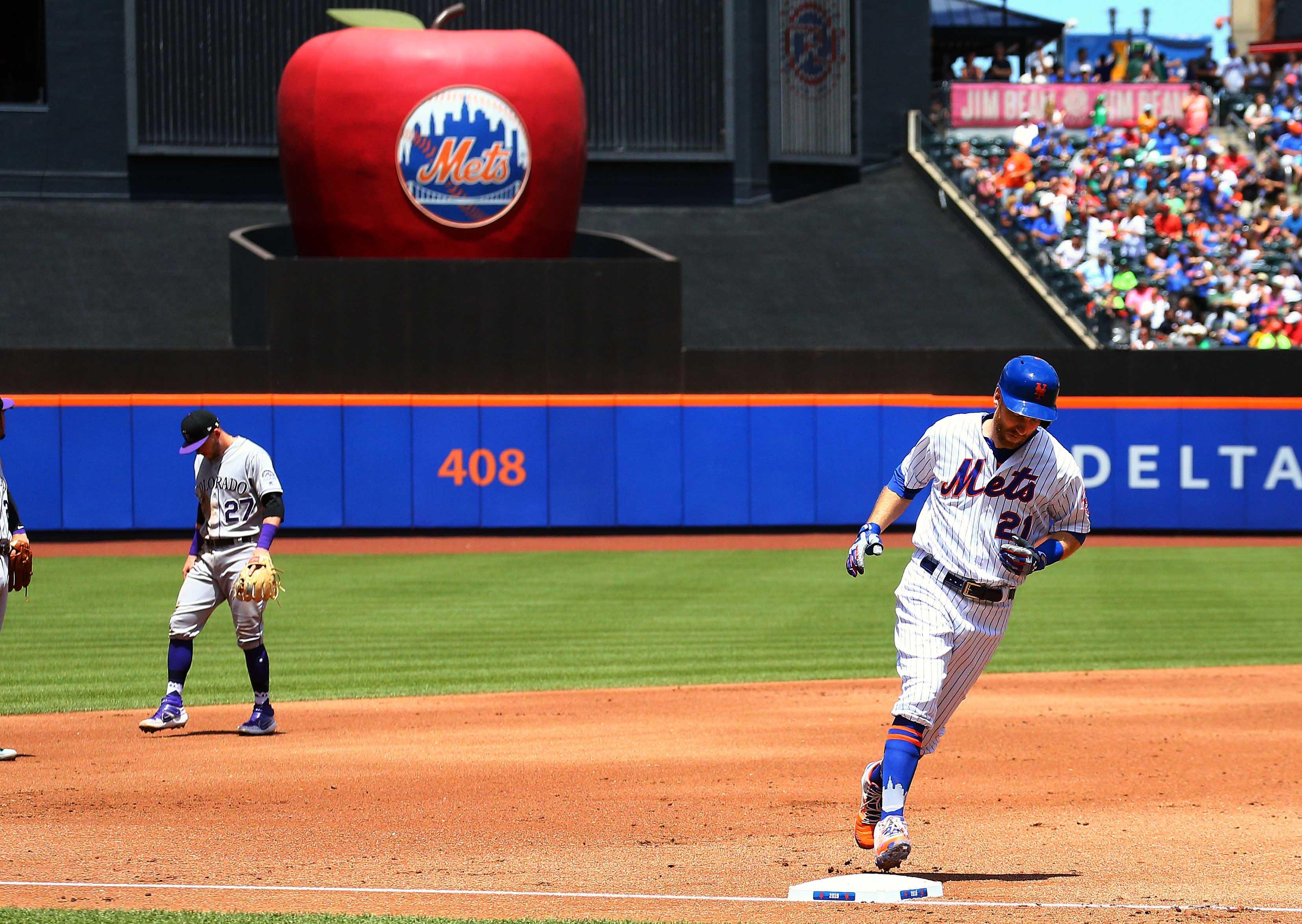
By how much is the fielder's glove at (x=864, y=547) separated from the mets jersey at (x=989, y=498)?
0.53 ft

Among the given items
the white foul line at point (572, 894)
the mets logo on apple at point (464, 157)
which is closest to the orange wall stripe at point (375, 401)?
the mets logo on apple at point (464, 157)

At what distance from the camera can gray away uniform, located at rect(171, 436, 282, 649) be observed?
31.2 feet

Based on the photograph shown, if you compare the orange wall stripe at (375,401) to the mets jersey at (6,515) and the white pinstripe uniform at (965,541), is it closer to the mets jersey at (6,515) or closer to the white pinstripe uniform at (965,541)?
the mets jersey at (6,515)

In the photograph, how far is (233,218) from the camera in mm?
33156

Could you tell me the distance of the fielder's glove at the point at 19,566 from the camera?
8.91 meters

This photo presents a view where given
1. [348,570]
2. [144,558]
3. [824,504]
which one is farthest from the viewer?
[824,504]

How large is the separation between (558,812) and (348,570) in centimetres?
1347

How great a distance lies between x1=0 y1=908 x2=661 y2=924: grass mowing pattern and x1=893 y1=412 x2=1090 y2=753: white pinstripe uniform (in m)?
1.54

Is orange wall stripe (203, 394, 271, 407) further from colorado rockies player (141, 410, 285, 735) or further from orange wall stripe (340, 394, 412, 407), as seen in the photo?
colorado rockies player (141, 410, 285, 735)

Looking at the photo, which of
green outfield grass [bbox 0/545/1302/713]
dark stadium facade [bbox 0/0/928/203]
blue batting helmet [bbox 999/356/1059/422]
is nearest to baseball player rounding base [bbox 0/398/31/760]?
green outfield grass [bbox 0/545/1302/713]

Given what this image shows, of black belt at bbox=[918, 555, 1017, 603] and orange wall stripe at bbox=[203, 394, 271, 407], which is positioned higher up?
black belt at bbox=[918, 555, 1017, 603]

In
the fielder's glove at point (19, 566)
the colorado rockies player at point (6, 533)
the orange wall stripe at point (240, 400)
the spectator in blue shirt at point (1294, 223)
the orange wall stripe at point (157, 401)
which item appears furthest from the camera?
the spectator in blue shirt at point (1294, 223)

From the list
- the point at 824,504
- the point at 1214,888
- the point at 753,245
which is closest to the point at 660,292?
the point at 824,504

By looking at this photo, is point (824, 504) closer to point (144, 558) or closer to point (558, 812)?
point (144, 558)
